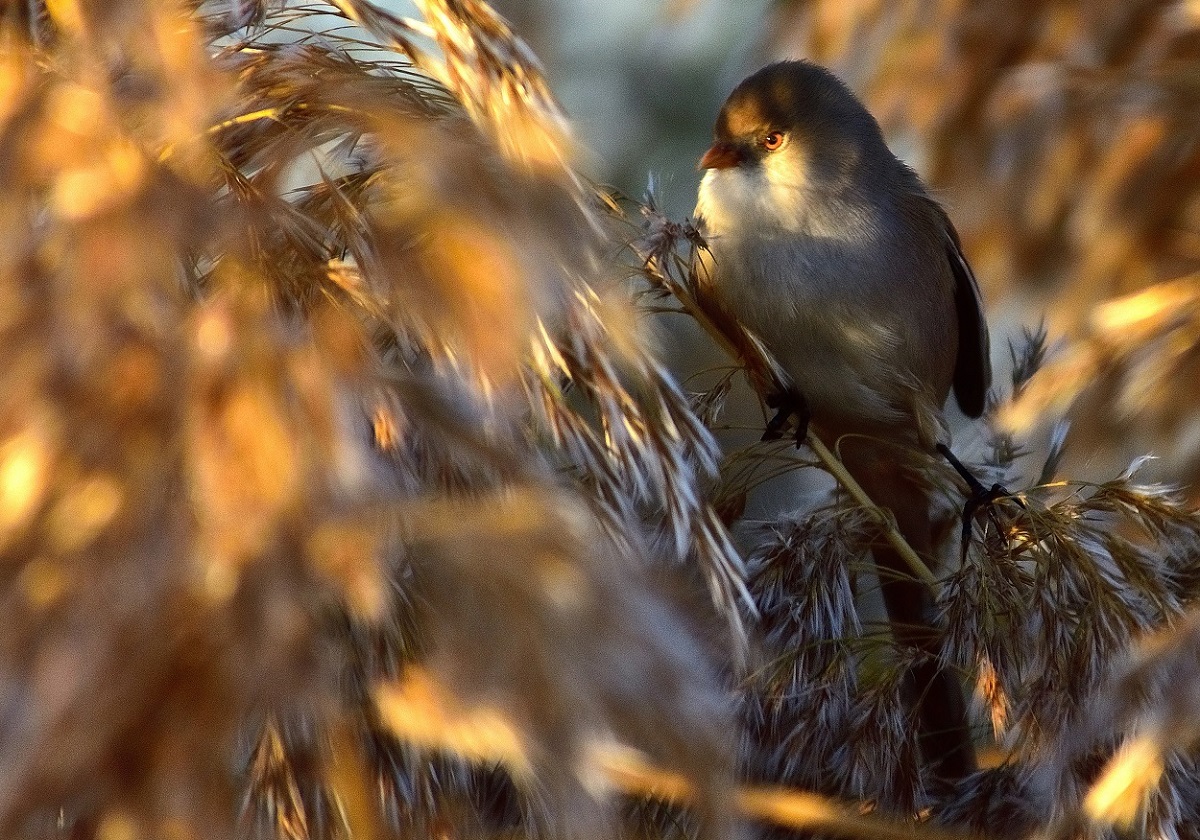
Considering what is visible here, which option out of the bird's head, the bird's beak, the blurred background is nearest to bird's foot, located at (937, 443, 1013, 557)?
the blurred background

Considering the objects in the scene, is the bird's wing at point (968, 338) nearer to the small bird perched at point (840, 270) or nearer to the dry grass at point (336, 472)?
the small bird perched at point (840, 270)

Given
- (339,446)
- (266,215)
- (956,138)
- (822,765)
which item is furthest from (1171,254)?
(339,446)

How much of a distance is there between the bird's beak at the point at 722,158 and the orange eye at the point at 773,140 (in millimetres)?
64

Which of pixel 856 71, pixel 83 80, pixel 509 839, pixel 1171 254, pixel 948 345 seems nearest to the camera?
pixel 83 80

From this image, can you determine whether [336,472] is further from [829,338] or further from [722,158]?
[722,158]

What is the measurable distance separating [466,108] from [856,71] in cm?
158

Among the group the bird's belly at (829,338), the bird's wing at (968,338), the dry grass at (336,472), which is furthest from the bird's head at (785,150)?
the dry grass at (336,472)

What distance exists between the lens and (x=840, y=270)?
2852 millimetres

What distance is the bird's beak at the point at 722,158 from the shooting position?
2.93 meters

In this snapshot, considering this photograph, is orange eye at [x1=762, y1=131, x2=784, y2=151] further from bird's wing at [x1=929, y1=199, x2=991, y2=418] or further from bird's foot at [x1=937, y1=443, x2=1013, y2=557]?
bird's foot at [x1=937, y1=443, x2=1013, y2=557]

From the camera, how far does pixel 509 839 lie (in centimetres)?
128

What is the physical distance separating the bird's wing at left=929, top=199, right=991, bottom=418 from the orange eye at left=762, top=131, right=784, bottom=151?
16.7 inches

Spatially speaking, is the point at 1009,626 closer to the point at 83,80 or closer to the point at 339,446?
the point at 339,446

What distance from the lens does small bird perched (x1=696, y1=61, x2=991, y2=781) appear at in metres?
2.77
